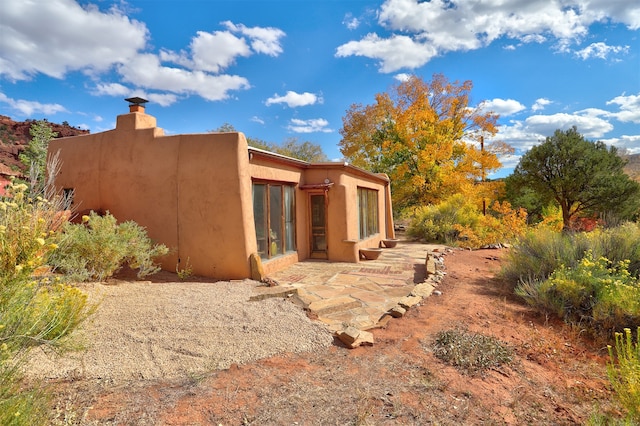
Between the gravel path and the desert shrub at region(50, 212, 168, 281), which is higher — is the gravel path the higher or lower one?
the lower one

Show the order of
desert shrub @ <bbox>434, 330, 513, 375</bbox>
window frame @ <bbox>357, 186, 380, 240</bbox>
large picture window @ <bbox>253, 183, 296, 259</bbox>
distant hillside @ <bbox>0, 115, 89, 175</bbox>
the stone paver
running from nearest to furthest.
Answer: desert shrub @ <bbox>434, 330, 513, 375</bbox> → the stone paver → large picture window @ <bbox>253, 183, 296, 259</bbox> → window frame @ <bbox>357, 186, 380, 240</bbox> → distant hillside @ <bbox>0, 115, 89, 175</bbox>

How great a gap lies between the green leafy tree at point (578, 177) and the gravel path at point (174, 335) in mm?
18005

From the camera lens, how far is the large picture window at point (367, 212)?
38.4 ft

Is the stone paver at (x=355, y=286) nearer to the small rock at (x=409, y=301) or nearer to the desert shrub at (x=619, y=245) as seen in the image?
the small rock at (x=409, y=301)

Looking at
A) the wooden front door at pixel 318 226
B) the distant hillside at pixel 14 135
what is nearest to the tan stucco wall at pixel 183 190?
the wooden front door at pixel 318 226

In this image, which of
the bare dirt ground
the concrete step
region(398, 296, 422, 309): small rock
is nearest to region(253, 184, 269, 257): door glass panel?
the concrete step

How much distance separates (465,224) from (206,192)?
11538 mm

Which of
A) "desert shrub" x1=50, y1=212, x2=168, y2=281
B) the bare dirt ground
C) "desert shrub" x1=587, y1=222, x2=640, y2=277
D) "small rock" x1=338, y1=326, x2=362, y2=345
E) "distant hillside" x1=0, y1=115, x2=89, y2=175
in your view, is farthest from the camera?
"distant hillside" x1=0, y1=115, x2=89, y2=175

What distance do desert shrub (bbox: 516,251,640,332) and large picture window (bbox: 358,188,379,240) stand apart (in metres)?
6.30

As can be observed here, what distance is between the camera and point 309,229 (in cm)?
1023

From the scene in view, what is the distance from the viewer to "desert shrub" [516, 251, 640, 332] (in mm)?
4473

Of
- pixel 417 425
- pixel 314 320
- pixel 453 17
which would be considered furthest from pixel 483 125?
pixel 417 425

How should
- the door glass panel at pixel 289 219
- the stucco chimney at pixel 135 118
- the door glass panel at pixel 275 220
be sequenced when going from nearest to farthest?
the stucco chimney at pixel 135 118 → the door glass panel at pixel 275 220 → the door glass panel at pixel 289 219

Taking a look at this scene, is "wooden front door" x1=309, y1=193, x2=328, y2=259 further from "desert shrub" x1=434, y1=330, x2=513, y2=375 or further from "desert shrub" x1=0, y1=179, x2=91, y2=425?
"desert shrub" x1=0, y1=179, x2=91, y2=425
